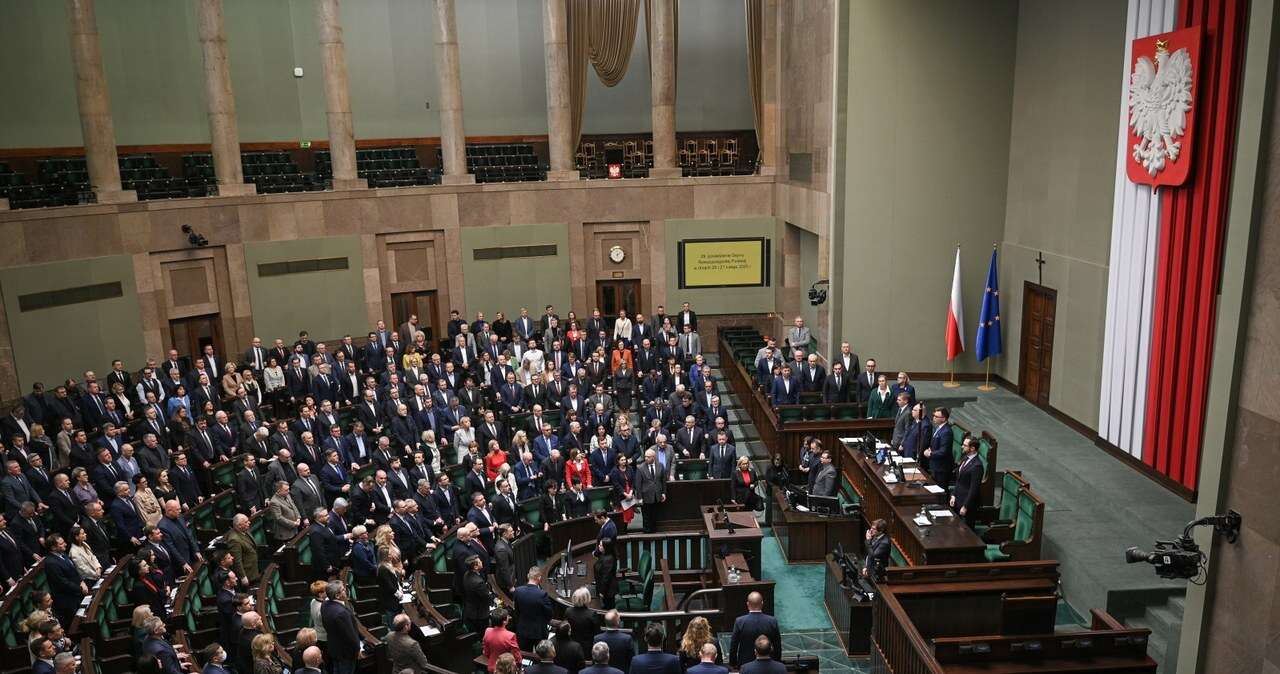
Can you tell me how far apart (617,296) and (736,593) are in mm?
12238

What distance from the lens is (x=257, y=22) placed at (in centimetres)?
2098

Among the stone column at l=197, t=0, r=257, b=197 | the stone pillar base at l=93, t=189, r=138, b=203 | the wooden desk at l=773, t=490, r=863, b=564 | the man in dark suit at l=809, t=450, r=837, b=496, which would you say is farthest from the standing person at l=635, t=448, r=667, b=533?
the stone pillar base at l=93, t=189, r=138, b=203

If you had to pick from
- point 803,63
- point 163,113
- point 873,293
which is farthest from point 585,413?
point 163,113

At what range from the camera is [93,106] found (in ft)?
54.1

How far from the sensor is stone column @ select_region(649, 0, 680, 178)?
20156mm

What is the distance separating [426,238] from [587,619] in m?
13.3

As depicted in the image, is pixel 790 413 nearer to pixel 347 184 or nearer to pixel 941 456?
pixel 941 456

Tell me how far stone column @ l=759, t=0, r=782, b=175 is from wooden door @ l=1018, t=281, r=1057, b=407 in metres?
7.20

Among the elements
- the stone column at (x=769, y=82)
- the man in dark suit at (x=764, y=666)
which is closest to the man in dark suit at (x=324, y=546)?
the man in dark suit at (x=764, y=666)

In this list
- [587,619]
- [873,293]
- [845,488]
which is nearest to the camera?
[587,619]

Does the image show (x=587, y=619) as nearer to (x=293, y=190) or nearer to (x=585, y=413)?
(x=585, y=413)

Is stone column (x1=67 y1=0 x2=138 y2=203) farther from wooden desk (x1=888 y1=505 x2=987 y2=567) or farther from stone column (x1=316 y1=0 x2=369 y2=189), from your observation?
wooden desk (x1=888 y1=505 x2=987 y2=567)

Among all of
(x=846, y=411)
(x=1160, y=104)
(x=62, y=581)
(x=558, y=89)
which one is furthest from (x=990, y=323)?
(x=62, y=581)

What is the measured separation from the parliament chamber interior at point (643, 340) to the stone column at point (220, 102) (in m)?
0.08
